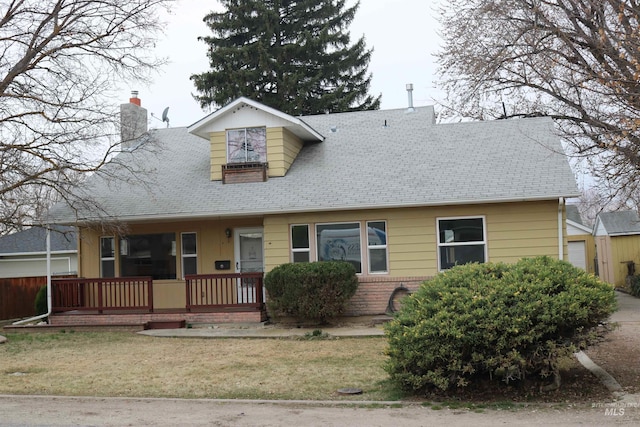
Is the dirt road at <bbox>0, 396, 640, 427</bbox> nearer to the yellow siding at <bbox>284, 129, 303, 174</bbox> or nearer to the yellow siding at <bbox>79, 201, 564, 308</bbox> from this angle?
the yellow siding at <bbox>79, 201, 564, 308</bbox>

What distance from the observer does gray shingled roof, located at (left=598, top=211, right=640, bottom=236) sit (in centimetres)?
2753

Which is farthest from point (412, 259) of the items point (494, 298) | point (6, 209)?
point (6, 209)

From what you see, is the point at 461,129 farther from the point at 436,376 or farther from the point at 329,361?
the point at 436,376

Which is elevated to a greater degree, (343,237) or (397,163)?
(397,163)

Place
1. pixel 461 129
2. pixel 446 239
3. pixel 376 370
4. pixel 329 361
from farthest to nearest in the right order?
1. pixel 461 129
2. pixel 446 239
3. pixel 329 361
4. pixel 376 370

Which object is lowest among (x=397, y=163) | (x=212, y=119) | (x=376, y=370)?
(x=376, y=370)

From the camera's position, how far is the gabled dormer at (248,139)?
18.4 meters

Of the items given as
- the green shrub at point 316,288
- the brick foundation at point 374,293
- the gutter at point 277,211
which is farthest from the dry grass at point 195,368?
the gutter at point 277,211

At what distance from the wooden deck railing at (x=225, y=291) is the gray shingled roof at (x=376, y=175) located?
63.1 inches

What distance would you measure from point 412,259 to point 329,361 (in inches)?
219

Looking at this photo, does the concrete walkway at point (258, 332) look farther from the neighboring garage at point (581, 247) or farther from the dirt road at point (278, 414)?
the neighboring garage at point (581, 247)

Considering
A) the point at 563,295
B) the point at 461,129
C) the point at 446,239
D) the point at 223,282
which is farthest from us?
the point at 461,129

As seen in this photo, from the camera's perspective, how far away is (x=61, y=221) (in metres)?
18.0

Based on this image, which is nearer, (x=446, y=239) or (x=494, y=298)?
(x=494, y=298)
